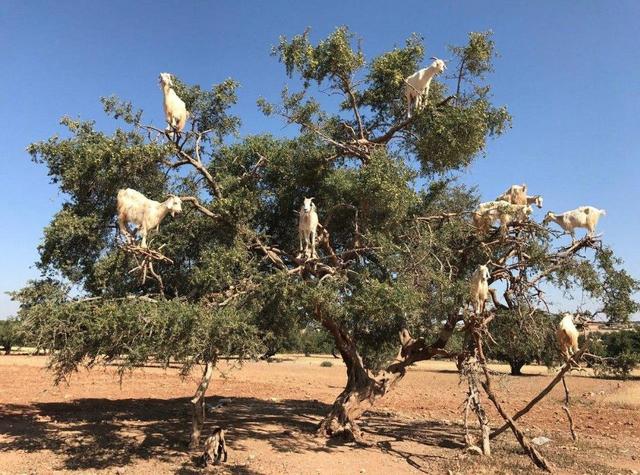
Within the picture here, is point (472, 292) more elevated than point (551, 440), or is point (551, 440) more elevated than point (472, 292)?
point (472, 292)

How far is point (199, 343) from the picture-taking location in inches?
330

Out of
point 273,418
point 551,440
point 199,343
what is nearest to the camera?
point 199,343

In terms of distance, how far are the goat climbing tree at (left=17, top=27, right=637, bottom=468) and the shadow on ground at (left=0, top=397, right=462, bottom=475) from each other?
113cm

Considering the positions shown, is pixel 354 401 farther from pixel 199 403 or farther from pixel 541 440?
pixel 541 440

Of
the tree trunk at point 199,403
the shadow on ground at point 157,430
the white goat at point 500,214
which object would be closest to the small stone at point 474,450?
the shadow on ground at point 157,430

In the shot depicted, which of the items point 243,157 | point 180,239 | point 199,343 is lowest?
point 199,343

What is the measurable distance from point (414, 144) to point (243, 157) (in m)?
4.09

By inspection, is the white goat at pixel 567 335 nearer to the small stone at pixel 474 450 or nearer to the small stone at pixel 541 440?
the small stone at pixel 474 450

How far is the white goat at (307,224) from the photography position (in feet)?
32.0

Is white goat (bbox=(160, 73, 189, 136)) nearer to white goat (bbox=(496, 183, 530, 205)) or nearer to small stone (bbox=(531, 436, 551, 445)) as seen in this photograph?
white goat (bbox=(496, 183, 530, 205))

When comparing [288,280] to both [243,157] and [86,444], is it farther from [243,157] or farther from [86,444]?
[86,444]

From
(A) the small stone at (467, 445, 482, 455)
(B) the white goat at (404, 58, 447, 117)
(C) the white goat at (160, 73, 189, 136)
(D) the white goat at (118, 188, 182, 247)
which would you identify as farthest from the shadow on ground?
(B) the white goat at (404, 58, 447, 117)

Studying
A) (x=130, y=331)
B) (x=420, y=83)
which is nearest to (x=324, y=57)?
(x=420, y=83)

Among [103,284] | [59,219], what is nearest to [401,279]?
[103,284]
